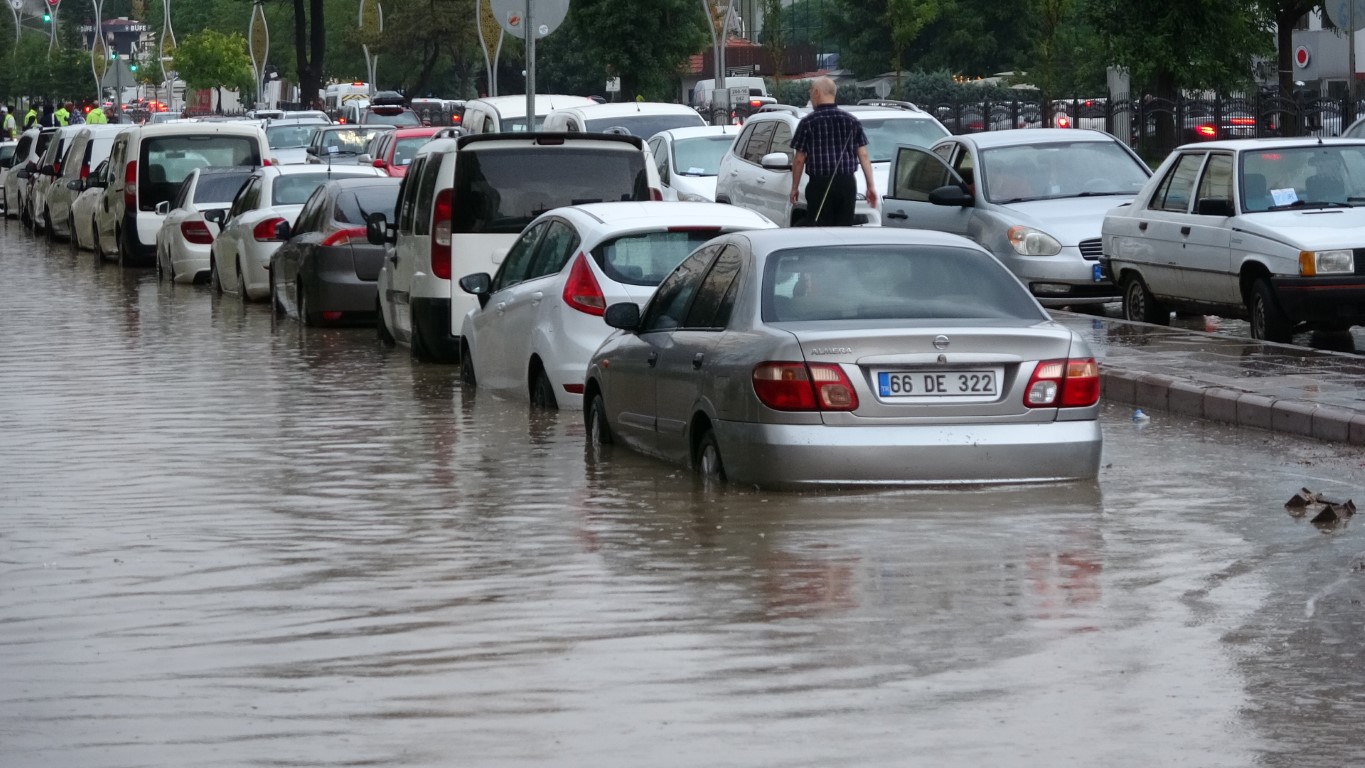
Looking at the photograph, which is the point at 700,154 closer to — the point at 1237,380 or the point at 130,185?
the point at 130,185

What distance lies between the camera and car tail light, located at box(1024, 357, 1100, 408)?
1007 cm

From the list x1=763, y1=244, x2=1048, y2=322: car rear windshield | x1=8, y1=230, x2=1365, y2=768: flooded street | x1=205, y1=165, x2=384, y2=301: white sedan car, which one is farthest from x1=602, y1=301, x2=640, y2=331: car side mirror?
x1=205, y1=165, x2=384, y2=301: white sedan car

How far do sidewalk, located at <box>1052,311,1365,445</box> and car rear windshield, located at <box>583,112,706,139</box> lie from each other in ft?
46.6

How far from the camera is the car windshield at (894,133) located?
2627cm

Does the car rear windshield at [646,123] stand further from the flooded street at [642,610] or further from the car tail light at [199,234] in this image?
the flooded street at [642,610]

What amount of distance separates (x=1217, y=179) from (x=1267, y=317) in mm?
1576

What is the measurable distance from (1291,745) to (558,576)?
3240mm

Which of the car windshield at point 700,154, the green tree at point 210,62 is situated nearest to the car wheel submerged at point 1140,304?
the car windshield at point 700,154

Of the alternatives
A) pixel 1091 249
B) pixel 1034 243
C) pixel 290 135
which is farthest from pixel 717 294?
pixel 290 135

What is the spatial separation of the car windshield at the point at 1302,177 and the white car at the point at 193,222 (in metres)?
13.9

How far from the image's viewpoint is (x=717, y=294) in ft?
35.9

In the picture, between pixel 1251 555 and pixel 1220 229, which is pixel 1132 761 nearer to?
pixel 1251 555

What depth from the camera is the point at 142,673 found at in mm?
6930

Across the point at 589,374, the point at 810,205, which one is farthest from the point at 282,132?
the point at 589,374
